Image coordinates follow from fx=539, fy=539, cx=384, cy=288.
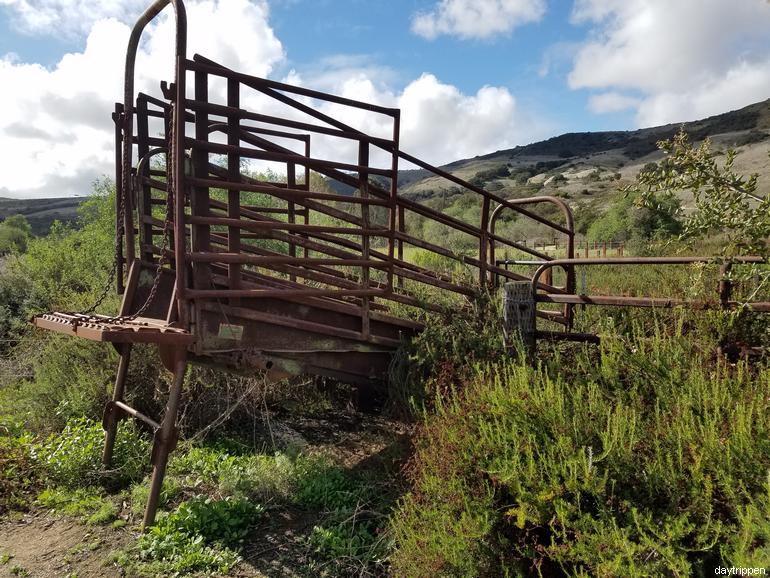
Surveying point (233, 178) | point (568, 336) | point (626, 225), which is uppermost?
point (626, 225)

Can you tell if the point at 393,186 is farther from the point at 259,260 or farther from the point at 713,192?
the point at 713,192

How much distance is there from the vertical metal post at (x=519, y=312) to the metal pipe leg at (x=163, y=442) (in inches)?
110

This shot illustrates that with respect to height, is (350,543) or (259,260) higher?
(259,260)

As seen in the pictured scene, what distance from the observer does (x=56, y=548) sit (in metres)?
3.85

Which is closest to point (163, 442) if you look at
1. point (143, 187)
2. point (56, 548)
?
point (56, 548)

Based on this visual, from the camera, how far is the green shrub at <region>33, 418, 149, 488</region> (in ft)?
15.4

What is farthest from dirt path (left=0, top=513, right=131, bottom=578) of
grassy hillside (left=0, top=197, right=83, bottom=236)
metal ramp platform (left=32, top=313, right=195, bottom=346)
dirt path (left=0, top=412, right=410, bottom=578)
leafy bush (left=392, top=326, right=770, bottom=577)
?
grassy hillside (left=0, top=197, right=83, bottom=236)

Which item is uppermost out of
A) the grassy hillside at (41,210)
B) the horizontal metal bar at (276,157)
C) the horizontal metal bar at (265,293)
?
the grassy hillside at (41,210)

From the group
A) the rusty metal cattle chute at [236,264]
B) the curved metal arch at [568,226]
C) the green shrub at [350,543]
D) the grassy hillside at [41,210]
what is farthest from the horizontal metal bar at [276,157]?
the grassy hillside at [41,210]

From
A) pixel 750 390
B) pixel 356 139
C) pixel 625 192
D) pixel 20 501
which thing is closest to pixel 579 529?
pixel 750 390

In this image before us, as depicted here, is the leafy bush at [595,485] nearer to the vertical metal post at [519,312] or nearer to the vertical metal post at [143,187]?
the vertical metal post at [519,312]

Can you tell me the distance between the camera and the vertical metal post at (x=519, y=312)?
4.93 m

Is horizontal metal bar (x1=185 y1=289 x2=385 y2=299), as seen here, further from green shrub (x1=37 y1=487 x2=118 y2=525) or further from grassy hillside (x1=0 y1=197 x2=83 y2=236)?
grassy hillside (x1=0 y1=197 x2=83 y2=236)

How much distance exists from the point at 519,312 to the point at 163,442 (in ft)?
10.4
